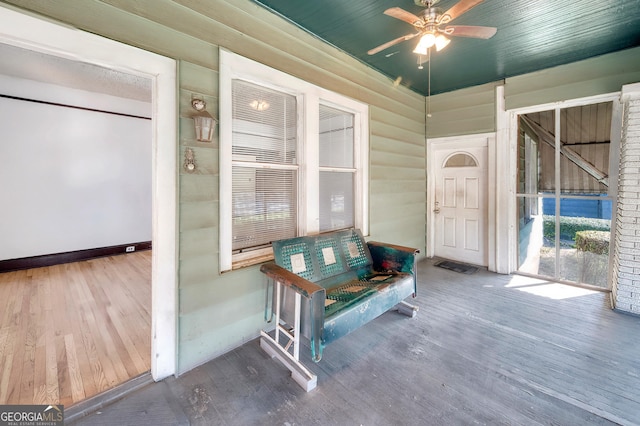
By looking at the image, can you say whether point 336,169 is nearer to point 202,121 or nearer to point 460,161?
point 202,121

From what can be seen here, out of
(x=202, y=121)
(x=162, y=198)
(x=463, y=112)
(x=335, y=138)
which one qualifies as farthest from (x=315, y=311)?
(x=463, y=112)

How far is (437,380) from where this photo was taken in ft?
6.25

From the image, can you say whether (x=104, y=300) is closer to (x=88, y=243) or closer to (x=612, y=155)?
(x=88, y=243)

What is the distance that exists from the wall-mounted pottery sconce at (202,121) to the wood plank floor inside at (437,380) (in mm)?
1774

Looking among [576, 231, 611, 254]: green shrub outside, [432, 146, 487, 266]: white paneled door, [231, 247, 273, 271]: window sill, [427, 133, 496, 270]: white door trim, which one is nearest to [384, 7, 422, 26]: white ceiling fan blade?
[231, 247, 273, 271]: window sill

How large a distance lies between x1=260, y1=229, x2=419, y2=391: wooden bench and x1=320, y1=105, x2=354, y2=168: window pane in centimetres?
95

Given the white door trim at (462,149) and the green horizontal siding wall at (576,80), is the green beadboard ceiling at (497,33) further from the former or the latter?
the white door trim at (462,149)

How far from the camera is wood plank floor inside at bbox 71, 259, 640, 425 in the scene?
5.30 feet

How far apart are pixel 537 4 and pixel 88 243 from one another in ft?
23.8

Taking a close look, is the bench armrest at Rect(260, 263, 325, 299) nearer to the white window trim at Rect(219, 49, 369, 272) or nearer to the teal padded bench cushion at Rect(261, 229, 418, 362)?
the teal padded bench cushion at Rect(261, 229, 418, 362)

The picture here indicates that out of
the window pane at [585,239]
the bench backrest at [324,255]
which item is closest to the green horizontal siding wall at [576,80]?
the window pane at [585,239]

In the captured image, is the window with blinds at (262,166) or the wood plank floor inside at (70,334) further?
the window with blinds at (262,166)

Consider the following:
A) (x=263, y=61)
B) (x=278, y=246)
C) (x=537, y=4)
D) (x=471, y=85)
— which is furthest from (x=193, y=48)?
(x=471, y=85)

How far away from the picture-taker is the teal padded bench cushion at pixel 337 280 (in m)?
1.84
